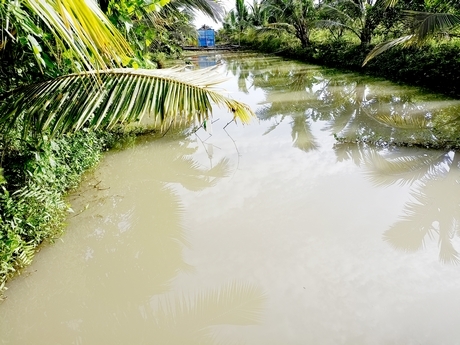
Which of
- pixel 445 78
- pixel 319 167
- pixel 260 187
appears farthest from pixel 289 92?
pixel 260 187

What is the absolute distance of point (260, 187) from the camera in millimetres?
3805

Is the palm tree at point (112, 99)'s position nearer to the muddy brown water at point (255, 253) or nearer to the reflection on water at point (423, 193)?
the muddy brown water at point (255, 253)

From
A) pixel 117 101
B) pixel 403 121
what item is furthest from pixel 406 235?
pixel 403 121

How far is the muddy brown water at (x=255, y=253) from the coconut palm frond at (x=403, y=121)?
0.55 meters

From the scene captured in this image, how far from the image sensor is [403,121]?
18.6 feet

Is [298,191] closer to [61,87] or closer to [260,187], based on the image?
[260,187]

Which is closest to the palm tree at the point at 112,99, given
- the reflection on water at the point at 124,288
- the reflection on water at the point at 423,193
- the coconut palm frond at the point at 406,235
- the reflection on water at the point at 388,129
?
the reflection on water at the point at 124,288

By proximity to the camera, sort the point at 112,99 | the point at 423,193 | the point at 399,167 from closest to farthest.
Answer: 1. the point at 112,99
2. the point at 423,193
3. the point at 399,167

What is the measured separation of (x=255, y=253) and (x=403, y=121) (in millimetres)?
4342

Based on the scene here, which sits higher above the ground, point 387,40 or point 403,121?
point 387,40

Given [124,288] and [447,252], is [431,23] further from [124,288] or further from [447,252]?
[124,288]

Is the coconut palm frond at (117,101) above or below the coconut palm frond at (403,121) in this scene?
above

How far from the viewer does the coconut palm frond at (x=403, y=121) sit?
5375 millimetres

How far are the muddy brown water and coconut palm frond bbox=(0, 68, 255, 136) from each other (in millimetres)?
1271
